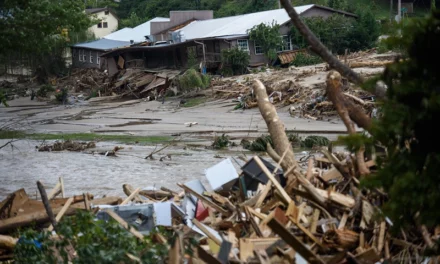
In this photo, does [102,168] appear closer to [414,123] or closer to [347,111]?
[347,111]

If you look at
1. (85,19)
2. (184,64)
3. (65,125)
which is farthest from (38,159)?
(184,64)

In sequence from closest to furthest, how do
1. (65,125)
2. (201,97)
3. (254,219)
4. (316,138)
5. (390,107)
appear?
(390,107), (254,219), (316,138), (65,125), (201,97)

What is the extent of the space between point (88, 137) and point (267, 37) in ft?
70.7

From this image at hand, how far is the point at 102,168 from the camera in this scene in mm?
19875

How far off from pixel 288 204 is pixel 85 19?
31.8 ft

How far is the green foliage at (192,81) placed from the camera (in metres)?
42.2

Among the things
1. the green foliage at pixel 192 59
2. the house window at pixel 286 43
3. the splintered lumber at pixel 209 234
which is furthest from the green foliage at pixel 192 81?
the splintered lumber at pixel 209 234

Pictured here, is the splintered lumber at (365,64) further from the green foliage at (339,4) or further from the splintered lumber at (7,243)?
the splintered lumber at (7,243)

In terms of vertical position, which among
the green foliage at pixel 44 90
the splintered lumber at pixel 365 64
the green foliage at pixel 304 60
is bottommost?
the green foliage at pixel 44 90

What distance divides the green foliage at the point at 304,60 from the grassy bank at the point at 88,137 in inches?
773

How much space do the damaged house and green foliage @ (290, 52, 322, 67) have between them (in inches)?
102

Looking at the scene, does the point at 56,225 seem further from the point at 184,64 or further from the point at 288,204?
the point at 184,64

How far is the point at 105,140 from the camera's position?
90.1ft

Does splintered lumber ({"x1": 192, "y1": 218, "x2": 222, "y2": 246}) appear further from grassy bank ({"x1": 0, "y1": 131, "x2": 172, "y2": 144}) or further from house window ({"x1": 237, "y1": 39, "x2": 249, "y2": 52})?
house window ({"x1": 237, "y1": 39, "x2": 249, "y2": 52})
